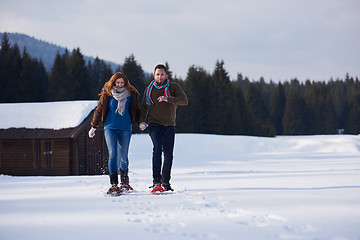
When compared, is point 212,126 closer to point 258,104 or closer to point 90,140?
point 258,104

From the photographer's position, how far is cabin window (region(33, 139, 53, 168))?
49.8 ft

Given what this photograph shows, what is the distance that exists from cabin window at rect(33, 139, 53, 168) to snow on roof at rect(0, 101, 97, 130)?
2.29ft

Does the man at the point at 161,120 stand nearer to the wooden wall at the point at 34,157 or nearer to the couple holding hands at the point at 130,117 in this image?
the couple holding hands at the point at 130,117

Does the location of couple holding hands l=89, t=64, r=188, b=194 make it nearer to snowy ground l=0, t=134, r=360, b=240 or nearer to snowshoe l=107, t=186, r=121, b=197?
snowshoe l=107, t=186, r=121, b=197

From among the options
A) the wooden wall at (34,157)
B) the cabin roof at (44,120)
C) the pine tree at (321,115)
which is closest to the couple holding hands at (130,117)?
the cabin roof at (44,120)

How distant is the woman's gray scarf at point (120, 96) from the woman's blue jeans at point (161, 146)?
0.60 metres

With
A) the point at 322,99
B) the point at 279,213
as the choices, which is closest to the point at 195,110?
the point at 322,99

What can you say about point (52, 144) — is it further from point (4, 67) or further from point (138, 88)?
point (4, 67)

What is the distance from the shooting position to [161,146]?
6398mm

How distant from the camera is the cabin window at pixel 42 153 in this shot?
15164 mm

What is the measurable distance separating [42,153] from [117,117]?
10.4 m

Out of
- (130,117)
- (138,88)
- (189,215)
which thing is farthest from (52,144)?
(138,88)

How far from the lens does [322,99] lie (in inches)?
2601

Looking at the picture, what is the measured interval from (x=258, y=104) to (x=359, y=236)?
59474 mm
